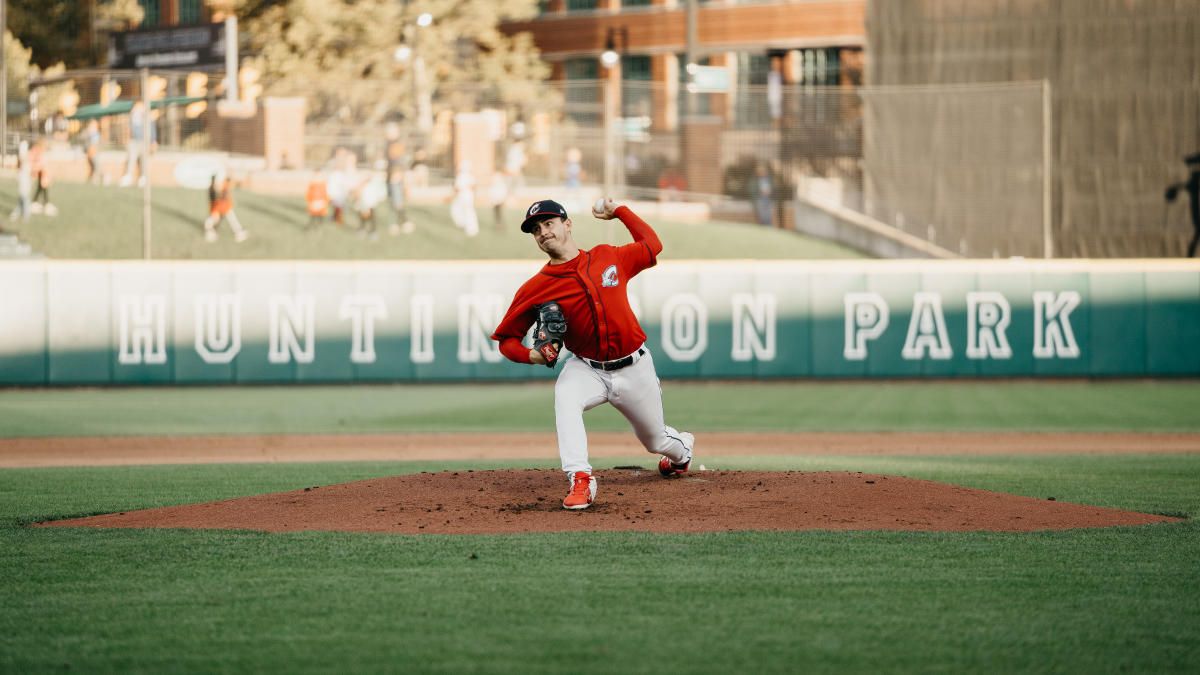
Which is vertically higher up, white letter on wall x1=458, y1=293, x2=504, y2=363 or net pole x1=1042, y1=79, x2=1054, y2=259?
net pole x1=1042, y1=79, x2=1054, y2=259

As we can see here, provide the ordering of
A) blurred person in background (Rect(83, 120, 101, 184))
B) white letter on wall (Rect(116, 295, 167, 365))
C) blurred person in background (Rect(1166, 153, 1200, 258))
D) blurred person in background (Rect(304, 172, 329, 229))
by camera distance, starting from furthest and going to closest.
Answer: blurred person in background (Rect(1166, 153, 1200, 258)) < blurred person in background (Rect(304, 172, 329, 229)) < blurred person in background (Rect(83, 120, 101, 184)) < white letter on wall (Rect(116, 295, 167, 365))

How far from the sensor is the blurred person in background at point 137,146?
2048cm

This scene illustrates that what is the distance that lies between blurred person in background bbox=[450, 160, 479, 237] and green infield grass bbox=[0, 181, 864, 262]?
0.12 metres

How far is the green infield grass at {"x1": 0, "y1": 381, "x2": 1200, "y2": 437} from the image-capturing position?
15.4 metres

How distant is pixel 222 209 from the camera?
21047 millimetres

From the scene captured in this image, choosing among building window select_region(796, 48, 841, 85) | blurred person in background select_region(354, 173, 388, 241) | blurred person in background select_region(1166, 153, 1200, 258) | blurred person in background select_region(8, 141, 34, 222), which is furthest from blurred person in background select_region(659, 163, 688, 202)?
building window select_region(796, 48, 841, 85)

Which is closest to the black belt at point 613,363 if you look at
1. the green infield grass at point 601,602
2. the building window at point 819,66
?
the green infield grass at point 601,602

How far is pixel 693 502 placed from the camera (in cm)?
789

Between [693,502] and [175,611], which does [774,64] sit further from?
[175,611]

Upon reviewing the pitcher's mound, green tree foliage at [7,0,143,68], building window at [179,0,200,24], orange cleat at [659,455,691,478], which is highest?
building window at [179,0,200,24]

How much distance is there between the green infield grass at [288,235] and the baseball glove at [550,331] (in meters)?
13.5

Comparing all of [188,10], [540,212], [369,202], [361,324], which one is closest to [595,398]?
[540,212]

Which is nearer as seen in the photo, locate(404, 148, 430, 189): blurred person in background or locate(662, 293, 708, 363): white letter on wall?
locate(662, 293, 708, 363): white letter on wall

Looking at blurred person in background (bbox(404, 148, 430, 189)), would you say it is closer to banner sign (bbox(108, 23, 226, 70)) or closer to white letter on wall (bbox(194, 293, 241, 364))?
white letter on wall (bbox(194, 293, 241, 364))
